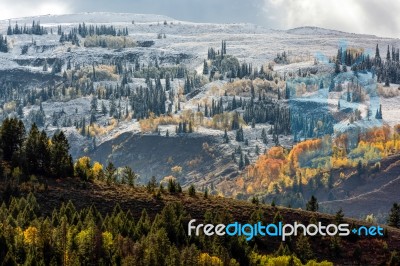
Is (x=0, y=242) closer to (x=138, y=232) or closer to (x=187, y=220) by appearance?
(x=138, y=232)

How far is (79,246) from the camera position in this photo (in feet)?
515

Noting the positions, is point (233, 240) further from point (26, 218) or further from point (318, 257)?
point (26, 218)

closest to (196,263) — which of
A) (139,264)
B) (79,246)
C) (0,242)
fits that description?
A: (139,264)

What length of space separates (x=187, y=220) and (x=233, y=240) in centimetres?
2210

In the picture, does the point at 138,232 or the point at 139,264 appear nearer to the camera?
the point at 139,264

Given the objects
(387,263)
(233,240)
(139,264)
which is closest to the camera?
(139,264)

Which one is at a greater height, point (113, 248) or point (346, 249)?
point (113, 248)

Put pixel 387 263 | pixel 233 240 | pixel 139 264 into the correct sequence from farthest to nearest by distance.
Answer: pixel 387 263 < pixel 233 240 < pixel 139 264

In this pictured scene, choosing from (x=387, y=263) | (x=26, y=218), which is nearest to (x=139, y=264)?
(x=26, y=218)

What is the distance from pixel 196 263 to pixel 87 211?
53560mm

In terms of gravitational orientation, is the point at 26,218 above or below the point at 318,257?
above

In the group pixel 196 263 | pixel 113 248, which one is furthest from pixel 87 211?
pixel 196 263

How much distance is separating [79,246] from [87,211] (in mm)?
41592

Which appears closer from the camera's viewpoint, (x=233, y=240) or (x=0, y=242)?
(x=0, y=242)
